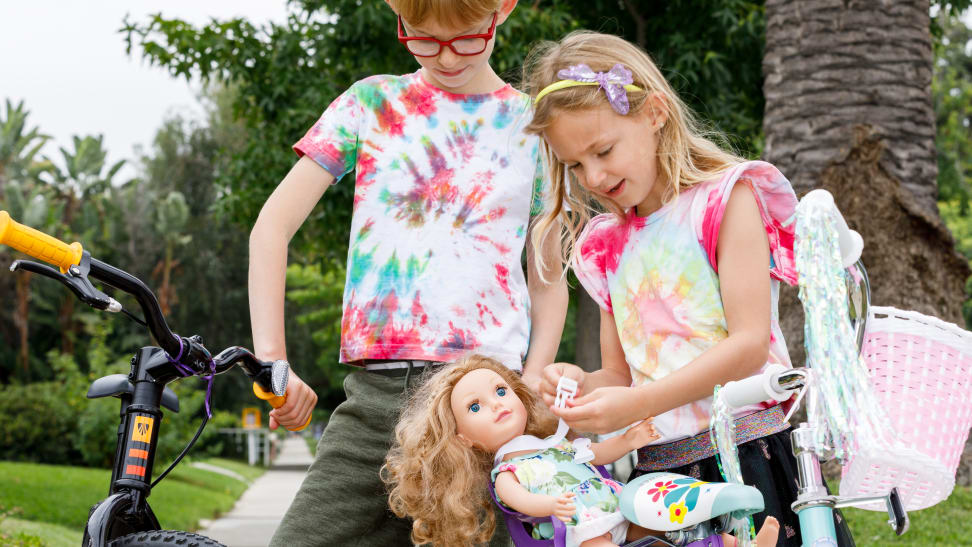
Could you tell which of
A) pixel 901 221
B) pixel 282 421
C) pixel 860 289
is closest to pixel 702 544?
pixel 860 289

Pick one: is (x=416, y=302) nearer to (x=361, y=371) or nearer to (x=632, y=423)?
(x=361, y=371)

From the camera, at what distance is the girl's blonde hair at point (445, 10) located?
2309 mm

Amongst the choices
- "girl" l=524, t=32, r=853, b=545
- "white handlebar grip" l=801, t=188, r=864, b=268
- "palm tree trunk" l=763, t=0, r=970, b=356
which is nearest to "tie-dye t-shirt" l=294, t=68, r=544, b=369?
"girl" l=524, t=32, r=853, b=545

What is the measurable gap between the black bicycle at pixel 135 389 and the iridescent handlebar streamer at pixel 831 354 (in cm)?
110

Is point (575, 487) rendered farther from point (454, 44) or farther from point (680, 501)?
point (454, 44)

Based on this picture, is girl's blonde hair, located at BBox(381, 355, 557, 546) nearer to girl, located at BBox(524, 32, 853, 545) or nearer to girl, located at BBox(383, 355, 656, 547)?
girl, located at BBox(383, 355, 656, 547)

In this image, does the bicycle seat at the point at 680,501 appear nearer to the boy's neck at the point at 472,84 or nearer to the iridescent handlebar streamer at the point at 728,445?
the iridescent handlebar streamer at the point at 728,445

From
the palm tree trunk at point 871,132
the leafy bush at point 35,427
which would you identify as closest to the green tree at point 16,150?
the leafy bush at point 35,427

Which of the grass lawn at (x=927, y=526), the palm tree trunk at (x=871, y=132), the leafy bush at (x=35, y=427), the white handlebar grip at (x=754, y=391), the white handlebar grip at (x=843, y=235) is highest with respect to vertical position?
the palm tree trunk at (x=871, y=132)

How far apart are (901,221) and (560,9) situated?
15.7 ft

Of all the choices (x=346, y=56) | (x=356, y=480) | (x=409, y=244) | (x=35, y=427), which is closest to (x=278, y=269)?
(x=409, y=244)

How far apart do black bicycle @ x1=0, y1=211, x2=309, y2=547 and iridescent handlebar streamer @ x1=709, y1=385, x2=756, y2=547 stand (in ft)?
3.06

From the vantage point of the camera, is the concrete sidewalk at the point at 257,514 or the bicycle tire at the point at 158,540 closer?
the bicycle tire at the point at 158,540

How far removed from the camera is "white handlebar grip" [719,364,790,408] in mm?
1608
